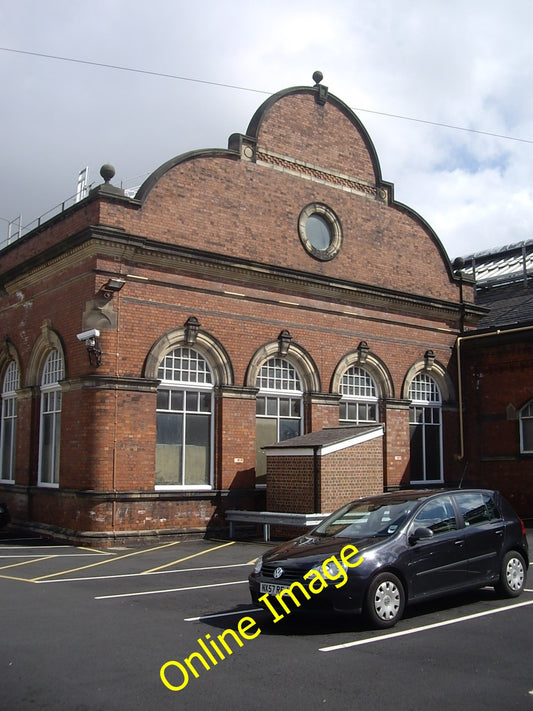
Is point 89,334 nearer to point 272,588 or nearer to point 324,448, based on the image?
point 324,448

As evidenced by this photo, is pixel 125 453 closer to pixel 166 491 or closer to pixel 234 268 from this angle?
pixel 166 491

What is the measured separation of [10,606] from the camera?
950 centimetres

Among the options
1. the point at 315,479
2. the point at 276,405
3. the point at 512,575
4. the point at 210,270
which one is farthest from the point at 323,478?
A: the point at 512,575

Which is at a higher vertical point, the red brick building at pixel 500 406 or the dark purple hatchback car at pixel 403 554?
the red brick building at pixel 500 406

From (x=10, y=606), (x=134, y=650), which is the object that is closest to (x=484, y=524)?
(x=134, y=650)

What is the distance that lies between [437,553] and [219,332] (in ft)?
33.6

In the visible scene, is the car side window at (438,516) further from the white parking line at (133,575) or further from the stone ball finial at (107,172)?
the stone ball finial at (107,172)

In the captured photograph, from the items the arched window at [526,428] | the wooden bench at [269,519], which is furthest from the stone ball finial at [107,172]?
the arched window at [526,428]

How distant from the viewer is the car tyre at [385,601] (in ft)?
26.0

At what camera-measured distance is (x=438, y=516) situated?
936 cm

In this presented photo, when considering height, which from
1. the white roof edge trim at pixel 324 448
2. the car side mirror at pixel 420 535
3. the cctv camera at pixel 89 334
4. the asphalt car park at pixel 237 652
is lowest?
the asphalt car park at pixel 237 652

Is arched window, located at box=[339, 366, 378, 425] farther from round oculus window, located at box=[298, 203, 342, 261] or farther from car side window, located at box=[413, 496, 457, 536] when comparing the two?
car side window, located at box=[413, 496, 457, 536]

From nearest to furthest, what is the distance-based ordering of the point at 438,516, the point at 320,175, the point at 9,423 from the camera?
the point at 438,516
the point at 9,423
the point at 320,175

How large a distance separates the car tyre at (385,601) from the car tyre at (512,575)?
6.99 feet
